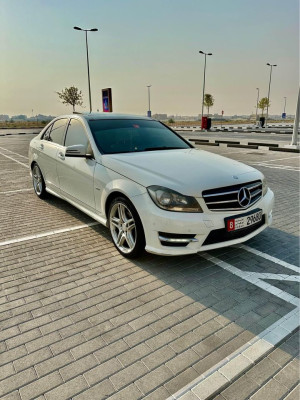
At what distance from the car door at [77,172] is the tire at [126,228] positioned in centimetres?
53

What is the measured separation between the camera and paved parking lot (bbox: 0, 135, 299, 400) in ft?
6.54

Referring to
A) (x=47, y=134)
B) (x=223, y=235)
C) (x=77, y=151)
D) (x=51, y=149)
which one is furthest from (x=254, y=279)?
(x=47, y=134)

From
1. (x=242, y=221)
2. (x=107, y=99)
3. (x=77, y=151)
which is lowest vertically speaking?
(x=242, y=221)

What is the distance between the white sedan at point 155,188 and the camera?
10.2 feet

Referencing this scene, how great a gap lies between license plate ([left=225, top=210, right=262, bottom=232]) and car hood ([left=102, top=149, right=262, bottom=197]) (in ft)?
1.26

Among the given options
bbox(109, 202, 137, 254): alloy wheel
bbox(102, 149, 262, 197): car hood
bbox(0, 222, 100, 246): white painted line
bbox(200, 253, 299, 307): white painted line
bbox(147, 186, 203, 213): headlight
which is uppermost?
bbox(102, 149, 262, 197): car hood

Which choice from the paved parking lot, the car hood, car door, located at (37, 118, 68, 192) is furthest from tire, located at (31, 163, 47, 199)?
the car hood

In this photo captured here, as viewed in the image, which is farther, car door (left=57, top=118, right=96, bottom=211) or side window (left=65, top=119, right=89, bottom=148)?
side window (left=65, top=119, right=89, bottom=148)

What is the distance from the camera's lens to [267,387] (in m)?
1.97

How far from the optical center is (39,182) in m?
6.16

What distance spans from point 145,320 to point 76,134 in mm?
3064

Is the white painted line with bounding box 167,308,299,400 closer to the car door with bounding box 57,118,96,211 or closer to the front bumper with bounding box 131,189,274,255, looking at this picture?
the front bumper with bounding box 131,189,274,255

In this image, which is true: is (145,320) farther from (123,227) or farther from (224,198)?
(224,198)

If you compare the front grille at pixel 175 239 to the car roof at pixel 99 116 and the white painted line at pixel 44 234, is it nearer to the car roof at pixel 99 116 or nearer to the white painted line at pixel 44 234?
the white painted line at pixel 44 234
